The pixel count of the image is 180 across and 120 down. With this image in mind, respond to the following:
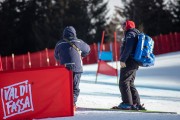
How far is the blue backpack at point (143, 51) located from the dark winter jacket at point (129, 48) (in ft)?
0.28

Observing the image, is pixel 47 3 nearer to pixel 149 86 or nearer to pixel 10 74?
pixel 149 86

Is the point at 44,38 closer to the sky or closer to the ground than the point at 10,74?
closer to the sky

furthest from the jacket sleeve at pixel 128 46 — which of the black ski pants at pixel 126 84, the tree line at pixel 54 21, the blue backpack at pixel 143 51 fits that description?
the tree line at pixel 54 21

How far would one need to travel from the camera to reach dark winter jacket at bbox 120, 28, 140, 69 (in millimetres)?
7020

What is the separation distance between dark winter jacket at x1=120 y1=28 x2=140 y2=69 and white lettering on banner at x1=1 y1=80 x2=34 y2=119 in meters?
1.78

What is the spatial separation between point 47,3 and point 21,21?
163 inches

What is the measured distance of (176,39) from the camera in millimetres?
34094

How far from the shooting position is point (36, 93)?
6.37m

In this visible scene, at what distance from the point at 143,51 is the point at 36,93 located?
2.07 metres

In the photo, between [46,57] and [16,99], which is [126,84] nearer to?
[16,99]

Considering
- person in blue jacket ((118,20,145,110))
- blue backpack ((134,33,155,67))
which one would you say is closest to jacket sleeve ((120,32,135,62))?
person in blue jacket ((118,20,145,110))

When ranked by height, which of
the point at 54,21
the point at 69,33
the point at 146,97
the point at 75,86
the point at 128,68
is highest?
the point at 54,21

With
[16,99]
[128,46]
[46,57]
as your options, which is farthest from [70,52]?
[46,57]

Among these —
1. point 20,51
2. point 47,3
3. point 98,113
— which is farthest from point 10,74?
point 47,3
